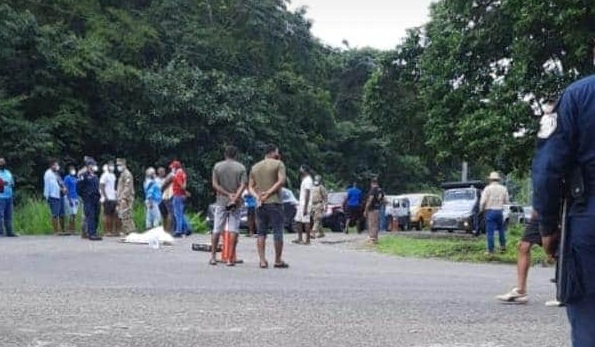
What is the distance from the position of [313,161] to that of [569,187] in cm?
3936

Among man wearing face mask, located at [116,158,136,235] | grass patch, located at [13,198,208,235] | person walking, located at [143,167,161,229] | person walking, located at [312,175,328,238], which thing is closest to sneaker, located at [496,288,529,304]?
man wearing face mask, located at [116,158,136,235]

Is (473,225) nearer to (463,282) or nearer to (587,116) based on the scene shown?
(463,282)

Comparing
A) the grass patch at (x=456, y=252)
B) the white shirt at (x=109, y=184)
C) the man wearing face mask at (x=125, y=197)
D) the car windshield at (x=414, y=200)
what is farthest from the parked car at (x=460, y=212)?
the white shirt at (x=109, y=184)

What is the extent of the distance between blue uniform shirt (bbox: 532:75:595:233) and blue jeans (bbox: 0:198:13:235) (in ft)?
53.4

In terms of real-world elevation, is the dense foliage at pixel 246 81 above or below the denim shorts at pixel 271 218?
above

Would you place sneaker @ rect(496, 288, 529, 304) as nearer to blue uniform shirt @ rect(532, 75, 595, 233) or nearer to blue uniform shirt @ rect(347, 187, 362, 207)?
blue uniform shirt @ rect(532, 75, 595, 233)

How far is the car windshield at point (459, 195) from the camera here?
110ft

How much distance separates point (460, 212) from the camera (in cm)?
3183

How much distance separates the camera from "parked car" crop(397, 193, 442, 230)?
126 feet

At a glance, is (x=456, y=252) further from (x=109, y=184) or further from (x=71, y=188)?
(x=71, y=188)

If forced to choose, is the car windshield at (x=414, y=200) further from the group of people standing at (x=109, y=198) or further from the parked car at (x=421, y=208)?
the group of people standing at (x=109, y=198)

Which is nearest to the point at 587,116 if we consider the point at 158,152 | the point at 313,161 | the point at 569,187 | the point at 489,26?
the point at 569,187

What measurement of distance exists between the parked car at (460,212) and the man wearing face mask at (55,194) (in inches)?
589

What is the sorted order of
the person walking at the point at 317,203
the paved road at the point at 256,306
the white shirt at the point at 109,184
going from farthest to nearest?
1. the person walking at the point at 317,203
2. the white shirt at the point at 109,184
3. the paved road at the point at 256,306
